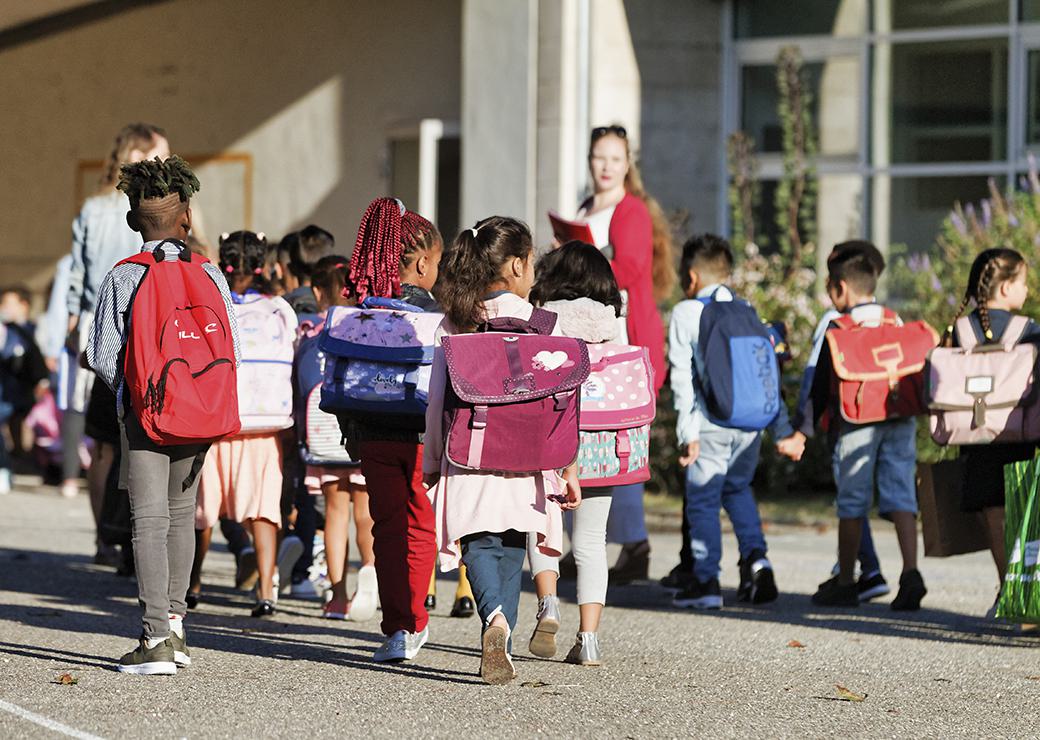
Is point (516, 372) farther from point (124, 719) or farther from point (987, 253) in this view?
point (987, 253)

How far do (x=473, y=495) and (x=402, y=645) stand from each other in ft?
2.55

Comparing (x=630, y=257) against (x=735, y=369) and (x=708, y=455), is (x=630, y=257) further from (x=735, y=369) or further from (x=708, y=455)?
(x=708, y=455)

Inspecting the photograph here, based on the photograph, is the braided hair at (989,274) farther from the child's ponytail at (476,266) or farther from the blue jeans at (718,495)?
the child's ponytail at (476,266)

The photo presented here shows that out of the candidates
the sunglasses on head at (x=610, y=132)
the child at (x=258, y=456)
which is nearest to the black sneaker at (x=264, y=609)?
the child at (x=258, y=456)

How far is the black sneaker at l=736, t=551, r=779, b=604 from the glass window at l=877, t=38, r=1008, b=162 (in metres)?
8.44

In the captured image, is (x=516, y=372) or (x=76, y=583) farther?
(x=76, y=583)

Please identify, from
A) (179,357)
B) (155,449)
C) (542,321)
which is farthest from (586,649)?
(179,357)

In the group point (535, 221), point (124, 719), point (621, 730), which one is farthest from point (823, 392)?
point (535, 221)

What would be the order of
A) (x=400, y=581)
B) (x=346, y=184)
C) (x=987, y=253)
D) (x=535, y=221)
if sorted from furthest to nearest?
1. (x=346, y=184)
2. (x=535, y=221)
3. (x=987, y=253)
4. (x=400, y=581)

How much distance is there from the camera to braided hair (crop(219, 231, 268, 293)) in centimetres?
837

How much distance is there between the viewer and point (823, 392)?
8805mm

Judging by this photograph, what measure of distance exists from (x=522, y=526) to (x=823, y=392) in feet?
9.61

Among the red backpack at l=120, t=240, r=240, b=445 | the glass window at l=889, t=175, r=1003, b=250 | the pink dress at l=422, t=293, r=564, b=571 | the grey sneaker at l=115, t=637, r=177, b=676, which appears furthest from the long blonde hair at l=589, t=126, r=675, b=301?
the glass window at l=889, t=175, r=1003, b=250

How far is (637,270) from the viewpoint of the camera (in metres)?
8.94
